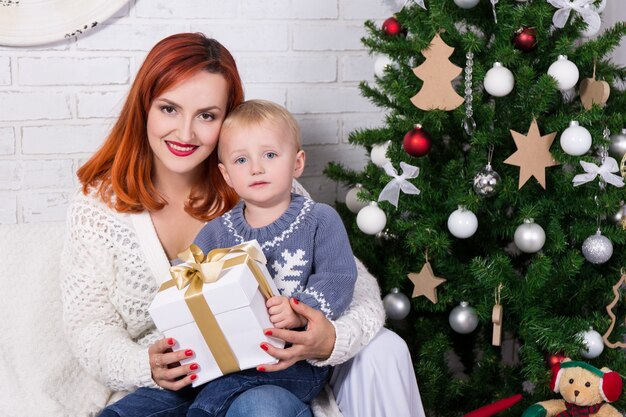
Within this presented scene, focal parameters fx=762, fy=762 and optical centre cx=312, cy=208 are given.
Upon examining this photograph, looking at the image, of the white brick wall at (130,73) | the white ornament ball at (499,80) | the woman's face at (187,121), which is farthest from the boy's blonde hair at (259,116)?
the white brick wall at (130,73)

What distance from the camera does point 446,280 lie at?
2.02m

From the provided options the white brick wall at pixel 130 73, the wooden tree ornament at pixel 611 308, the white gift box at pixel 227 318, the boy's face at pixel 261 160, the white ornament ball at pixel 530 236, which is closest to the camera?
the white gift box at pixel 227 318

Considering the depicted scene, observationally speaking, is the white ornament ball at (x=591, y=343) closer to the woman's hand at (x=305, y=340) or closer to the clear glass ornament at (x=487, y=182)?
the clear glass ornament at (x=487, y=182)

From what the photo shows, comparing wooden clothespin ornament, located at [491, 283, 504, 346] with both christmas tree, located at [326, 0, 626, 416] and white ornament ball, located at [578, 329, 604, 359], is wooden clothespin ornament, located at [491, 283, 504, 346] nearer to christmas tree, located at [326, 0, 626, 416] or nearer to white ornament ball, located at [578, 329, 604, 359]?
christmas tree, located at [326, 0, 626, 416]

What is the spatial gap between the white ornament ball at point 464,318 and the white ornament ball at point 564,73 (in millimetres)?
614

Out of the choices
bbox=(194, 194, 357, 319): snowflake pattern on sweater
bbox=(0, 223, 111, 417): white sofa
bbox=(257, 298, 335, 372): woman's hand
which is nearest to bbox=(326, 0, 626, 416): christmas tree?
bbox=(194, 194, 357, 319): snowflake pattern on sweater

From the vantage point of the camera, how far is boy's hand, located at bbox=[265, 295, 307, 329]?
1421mm

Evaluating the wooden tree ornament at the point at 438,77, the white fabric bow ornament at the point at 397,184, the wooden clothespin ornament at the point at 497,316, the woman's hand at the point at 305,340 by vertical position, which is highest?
the wooden tree ornament at the point at 438,77

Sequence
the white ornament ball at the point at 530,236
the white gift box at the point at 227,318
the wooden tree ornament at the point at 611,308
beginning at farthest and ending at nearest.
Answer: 1. the wooden tree ornament at the point at 611,308
2. the white ornament ball at the point at 530,236
3. the white gift box at the point at 227,318

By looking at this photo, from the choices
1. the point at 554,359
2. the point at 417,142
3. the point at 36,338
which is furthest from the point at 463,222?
the point at 36,338

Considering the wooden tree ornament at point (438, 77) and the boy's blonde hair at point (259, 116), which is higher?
the wooden tree ornament at point (438, 77)

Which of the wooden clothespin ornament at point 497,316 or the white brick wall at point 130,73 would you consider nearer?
the wooden clothespin ornament at point 497,316

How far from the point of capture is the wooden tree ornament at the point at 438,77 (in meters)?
1.82

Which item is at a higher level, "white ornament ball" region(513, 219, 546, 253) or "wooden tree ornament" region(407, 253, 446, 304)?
"white ornament ball" region(513, 219, 546, 253)
